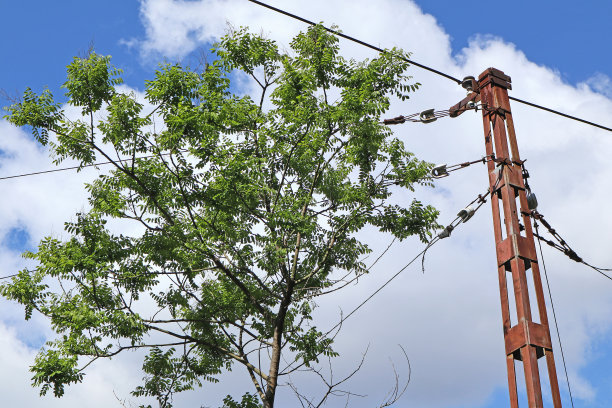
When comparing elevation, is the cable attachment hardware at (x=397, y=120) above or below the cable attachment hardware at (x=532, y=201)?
above

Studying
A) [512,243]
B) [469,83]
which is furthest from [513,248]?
[469,83]

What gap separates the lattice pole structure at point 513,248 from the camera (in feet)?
24.6

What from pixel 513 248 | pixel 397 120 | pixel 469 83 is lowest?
pixel 513 248

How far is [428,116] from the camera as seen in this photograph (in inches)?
410

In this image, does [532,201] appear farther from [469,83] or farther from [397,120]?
[397,120]

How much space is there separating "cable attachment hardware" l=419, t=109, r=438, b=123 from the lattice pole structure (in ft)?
2.70

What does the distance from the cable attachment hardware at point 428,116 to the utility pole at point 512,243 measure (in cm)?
59

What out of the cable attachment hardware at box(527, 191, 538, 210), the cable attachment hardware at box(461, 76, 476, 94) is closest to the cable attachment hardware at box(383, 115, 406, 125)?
the cable attachment hardware at box(461, 76, 476, 94)

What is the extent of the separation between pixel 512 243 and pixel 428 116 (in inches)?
117

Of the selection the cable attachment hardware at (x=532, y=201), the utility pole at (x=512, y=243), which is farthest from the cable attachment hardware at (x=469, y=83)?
the cable attachment hardware at (x=532, y=201)

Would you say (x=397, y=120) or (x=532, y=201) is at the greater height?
(x=397, y=120)

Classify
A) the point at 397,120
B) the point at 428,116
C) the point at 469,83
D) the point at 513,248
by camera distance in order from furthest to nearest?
1. the point at 397,120
2. the point at 428,116
3. the point at 469,83
4. the point at 513,248

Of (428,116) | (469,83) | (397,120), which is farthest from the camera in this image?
(397,120)

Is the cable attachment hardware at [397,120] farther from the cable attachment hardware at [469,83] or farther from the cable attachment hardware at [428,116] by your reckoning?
the cable attachment hardware at [469,83]
